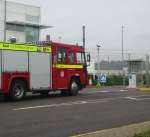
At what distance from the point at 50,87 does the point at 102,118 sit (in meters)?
9.63

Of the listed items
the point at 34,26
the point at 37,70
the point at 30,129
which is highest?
the point at 34,26

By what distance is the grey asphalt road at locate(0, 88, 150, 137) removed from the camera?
14.0 m

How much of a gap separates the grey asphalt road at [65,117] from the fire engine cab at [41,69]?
267 cm

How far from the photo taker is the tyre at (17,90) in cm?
2375

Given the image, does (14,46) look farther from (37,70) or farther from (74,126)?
(74,126)

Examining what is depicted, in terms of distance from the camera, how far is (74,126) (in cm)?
1497

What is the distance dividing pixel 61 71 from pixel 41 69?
1718mm

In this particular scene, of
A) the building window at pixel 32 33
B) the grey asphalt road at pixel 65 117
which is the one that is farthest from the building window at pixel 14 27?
the grey asphalt road at pixel 65 117

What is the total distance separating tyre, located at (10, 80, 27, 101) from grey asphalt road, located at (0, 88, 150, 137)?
241 centimetres

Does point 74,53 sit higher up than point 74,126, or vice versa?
point 74,53

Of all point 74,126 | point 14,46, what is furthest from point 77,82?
point 74,126

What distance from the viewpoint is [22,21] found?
244 ft

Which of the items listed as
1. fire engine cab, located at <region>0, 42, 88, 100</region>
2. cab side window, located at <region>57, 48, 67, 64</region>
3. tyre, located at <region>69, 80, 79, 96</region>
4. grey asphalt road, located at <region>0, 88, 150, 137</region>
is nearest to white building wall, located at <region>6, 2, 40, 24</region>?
fire engine cab, located at <region>0, 42, 88, 100</region>

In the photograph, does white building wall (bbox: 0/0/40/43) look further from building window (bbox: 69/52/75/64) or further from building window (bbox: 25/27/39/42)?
building window (bbox: 69/52/75/64)
